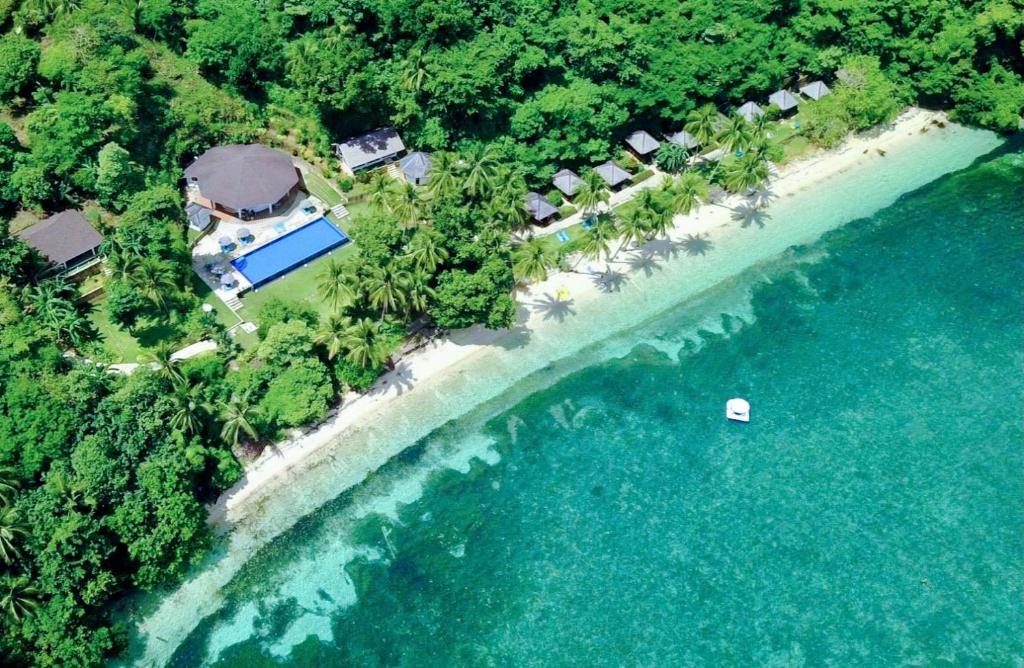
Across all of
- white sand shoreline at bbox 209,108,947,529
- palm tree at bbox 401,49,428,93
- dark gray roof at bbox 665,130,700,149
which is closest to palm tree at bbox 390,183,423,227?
white sand shoreline at bbox 209,108,947,529

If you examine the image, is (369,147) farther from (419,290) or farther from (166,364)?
(166,364)

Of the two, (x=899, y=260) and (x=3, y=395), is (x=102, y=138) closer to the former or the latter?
(x=3, y=395)

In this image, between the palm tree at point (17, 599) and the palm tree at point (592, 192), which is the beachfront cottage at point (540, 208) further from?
the palm tree at point (17, 599)

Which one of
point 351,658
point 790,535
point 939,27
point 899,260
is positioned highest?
point 939,27

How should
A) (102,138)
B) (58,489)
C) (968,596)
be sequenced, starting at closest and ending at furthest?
(58,489) → (968,596) → (102,138)

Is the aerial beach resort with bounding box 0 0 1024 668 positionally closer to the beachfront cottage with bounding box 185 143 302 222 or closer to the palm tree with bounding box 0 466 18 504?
the beachfront cottage with bounding box 185 143 302 222

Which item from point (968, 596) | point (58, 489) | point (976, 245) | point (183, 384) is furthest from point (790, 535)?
point (58, 489)

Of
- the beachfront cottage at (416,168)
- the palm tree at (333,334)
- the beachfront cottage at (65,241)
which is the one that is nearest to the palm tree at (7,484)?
the beachfront cottage at (65,241)
